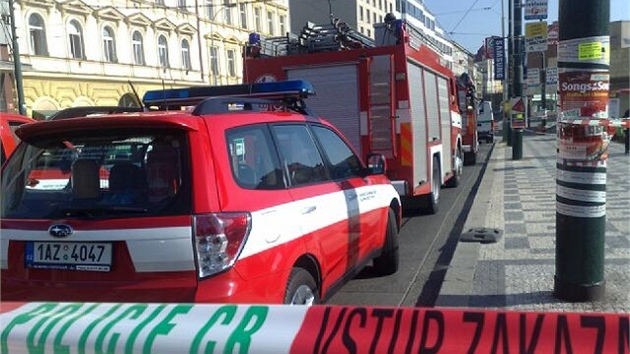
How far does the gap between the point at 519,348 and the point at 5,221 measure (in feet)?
9.18

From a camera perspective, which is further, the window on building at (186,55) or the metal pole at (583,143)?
the window on building at (186,55)

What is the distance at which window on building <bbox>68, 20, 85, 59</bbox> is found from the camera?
3506 cm

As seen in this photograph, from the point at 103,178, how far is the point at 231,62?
50.0 meters

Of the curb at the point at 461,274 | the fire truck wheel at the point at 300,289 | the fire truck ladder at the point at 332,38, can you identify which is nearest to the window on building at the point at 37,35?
the fire truck ladder at the point at 332,38

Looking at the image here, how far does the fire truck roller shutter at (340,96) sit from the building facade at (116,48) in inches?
892

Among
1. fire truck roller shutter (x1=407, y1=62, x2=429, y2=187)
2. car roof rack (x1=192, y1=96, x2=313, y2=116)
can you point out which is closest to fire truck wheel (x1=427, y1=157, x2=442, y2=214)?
fire truck roller shutter (x1=407, y1=62, x2=429, y2=187)

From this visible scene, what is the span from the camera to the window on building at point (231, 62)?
5125 centimetres

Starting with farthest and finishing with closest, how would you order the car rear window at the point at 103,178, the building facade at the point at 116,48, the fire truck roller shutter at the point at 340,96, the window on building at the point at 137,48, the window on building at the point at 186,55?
the window on building at the point at 186,55 < the window on building at the point at 137,48 < the building facade at the point at 116,48 < the fire truck roller shutter at the point at 340,96 < the car rear window at the point at 103,178

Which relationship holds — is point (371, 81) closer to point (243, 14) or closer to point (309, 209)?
point (309, 209)

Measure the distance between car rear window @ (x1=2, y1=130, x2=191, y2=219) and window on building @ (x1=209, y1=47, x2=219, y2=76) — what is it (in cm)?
4614

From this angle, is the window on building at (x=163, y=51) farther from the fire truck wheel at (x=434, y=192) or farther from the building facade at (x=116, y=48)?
the fire truck wheel at (x=434, y=192)

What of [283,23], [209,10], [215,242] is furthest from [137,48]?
[215,242]

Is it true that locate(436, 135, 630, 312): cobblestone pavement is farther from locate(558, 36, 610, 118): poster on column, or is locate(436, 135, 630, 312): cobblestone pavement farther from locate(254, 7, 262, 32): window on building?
locate(254, 7, 262, 32): window on building

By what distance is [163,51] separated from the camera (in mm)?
43406
